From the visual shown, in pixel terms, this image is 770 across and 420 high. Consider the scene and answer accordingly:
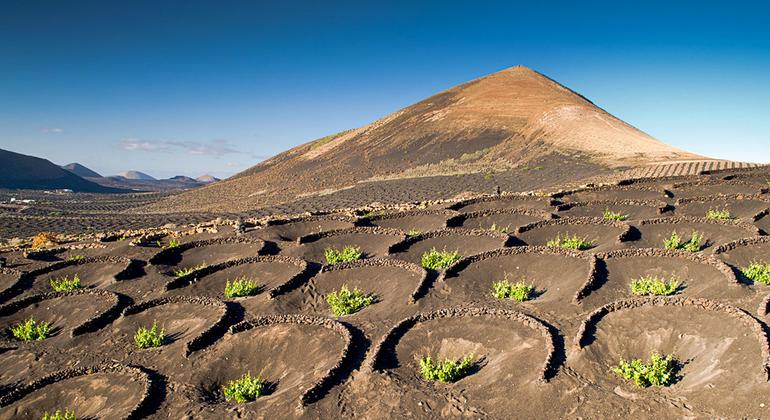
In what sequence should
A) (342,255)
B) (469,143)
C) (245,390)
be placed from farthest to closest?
1. (469,143)
2. (342,255)
3. (245,390)

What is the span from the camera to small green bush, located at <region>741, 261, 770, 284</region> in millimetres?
9392

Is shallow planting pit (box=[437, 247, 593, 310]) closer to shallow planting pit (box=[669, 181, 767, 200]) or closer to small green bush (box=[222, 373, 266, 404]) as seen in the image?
small green bush (box=[222, 373, 266, 404])

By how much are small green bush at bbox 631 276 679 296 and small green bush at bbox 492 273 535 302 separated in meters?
2.10

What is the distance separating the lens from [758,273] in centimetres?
960

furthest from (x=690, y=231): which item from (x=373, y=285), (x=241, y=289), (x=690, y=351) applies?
(x=241, y=289)

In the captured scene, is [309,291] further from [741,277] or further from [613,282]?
[741,277]

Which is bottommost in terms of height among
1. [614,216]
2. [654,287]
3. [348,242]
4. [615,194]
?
[654,287]

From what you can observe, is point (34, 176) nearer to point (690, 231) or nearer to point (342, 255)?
point (342, 255)

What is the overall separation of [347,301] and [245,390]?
11.5ft

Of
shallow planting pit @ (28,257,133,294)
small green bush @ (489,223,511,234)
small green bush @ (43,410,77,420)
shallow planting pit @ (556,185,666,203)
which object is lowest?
small green bush @ (43,410,77,420)

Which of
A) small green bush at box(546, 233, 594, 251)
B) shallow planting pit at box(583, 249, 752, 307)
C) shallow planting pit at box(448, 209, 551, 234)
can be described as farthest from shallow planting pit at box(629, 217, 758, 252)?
shallow planting pit at box(448, 209, 551, 234)

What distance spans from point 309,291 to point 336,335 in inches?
107

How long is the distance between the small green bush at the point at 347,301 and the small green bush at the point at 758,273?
794 centimetres

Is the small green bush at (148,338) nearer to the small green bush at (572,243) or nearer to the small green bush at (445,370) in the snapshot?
the small green bush at (445,370)
